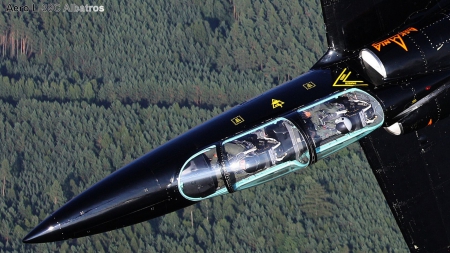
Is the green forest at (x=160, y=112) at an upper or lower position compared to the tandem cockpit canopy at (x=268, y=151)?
upper

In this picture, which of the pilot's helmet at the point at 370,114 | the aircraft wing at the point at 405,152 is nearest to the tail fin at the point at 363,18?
the aircraft wing at the point at 405,152

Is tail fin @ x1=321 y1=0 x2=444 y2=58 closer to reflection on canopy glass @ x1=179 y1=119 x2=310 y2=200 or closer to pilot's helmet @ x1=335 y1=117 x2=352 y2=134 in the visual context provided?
pilot's helmet @ x1=335 y1=117 x2=352 y2=134

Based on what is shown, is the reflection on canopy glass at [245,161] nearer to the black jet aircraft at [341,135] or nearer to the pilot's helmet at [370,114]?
the black jet aircraft at [341,135]

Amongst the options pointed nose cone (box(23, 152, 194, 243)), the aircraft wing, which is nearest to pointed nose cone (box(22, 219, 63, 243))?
pointed nose cone (box(23, 152, 194, 243))

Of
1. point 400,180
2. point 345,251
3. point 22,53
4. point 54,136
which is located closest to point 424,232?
point 400,180

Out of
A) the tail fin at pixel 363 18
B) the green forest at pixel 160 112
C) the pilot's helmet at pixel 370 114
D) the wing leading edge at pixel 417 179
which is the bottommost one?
the wing leading edge at pixel 417 179

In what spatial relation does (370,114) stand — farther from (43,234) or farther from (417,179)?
(43,234)
